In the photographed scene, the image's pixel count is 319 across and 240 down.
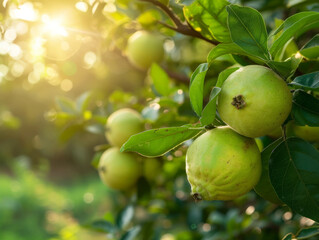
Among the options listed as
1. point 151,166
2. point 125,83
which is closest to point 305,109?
point 151,166

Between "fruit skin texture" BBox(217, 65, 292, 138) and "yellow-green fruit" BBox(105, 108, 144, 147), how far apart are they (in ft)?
1.89

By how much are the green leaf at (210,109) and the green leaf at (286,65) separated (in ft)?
0.36

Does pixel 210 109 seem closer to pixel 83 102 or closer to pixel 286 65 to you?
pixel 286 65

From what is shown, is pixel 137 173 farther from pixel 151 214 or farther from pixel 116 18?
pixel 151 214

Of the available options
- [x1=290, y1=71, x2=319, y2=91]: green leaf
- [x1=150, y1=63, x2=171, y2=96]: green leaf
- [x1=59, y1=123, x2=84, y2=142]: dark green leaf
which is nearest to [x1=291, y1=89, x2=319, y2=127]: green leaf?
[x1=290, y1=71, x2=319, y2=91]: green leaf

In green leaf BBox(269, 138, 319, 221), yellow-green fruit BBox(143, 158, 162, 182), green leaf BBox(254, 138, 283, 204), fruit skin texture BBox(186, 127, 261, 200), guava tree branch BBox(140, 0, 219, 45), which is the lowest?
yellow-green fruit BBox(143, 158, 162, 182)

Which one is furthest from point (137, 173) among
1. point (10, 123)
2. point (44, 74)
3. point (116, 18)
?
point (10, 123)

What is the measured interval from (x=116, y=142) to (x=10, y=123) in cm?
135

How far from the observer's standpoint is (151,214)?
1.95 meters

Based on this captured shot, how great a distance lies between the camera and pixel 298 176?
2.24ft

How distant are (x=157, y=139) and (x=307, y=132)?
373 millimetres

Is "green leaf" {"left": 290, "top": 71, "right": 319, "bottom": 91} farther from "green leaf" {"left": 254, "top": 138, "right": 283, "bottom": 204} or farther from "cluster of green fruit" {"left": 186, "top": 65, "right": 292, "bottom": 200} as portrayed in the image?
"green leaf" {"left": 254, "top": 138, "right": 283, "bottom": 204}

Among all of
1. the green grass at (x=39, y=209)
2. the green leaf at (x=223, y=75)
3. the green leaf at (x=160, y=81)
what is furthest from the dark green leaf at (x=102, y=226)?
the green grass at (x=39, y=209)

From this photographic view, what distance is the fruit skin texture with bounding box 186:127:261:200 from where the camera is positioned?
2.14ft
